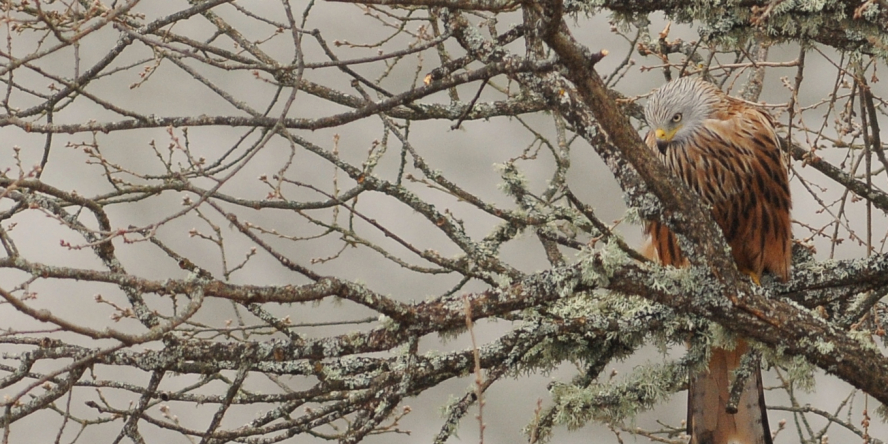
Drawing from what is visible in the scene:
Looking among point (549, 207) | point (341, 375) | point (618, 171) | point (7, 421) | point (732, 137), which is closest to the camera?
point (7, 421)

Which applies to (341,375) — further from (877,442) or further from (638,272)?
(877,442)

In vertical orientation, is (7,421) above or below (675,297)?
below

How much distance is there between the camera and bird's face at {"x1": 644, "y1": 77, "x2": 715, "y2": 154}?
9.08 feet

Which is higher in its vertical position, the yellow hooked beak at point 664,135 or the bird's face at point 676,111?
the bird's face at point 676,111

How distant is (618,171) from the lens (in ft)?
5.75

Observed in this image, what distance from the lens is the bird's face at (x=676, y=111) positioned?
277 cm

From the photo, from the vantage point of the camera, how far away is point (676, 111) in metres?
2.77

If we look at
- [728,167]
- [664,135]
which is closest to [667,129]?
[664,135]

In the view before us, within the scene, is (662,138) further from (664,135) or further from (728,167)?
(728,167)

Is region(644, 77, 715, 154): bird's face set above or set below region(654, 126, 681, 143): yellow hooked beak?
above

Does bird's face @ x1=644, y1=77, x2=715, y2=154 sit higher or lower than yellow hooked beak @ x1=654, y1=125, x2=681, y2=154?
higher

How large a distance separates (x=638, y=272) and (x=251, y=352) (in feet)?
2.43

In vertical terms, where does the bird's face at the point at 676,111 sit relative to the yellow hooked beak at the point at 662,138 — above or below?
above

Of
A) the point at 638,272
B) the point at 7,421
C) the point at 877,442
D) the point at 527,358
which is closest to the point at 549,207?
the point at 527,358
